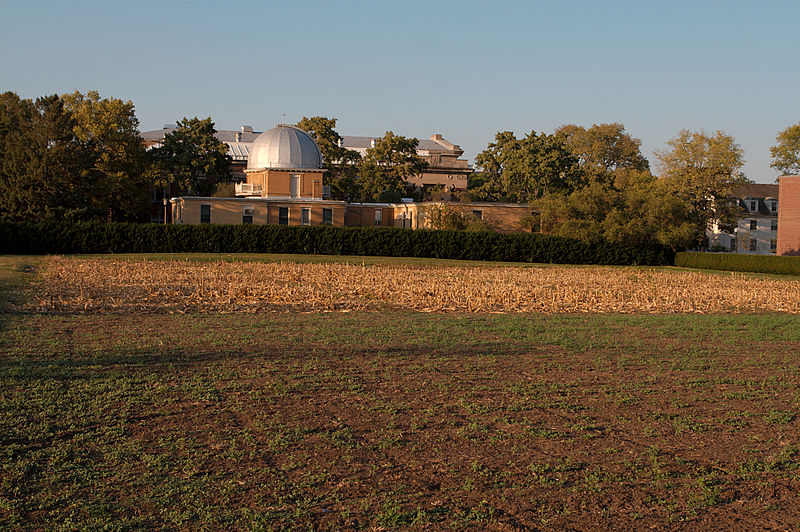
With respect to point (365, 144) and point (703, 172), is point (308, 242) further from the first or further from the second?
point (365, 144)

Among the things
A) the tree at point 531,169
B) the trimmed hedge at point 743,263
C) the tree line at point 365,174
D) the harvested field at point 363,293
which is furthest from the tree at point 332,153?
the harvested field at point 363,293

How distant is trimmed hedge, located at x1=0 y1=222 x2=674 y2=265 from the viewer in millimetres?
52125

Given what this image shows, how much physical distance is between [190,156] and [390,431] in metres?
71.9

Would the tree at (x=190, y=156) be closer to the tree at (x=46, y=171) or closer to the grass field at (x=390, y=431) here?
the tree at (x=46, y=171)

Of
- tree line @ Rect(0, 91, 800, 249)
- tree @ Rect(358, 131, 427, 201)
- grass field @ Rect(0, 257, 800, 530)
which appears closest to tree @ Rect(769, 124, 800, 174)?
tree line @ Rect(0, 91, 800, 249)

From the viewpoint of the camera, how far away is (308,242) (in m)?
54.9

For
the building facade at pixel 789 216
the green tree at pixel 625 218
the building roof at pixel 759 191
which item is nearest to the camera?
the green tree at pixel 625 218

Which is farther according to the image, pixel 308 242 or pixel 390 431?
pixel 308 242

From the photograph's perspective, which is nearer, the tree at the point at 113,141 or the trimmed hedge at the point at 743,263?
the trimmed hedge at the point at 743,263

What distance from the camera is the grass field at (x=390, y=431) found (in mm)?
5820

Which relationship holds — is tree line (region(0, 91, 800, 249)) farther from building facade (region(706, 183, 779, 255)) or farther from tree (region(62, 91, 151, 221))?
building facade (region(706, 183, 779, 255))

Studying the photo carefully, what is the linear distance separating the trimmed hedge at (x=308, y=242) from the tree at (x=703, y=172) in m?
11.2

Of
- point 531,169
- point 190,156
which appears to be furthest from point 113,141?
point 531,169

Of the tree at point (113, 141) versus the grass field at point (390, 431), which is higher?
the tree at point (113, 141)
